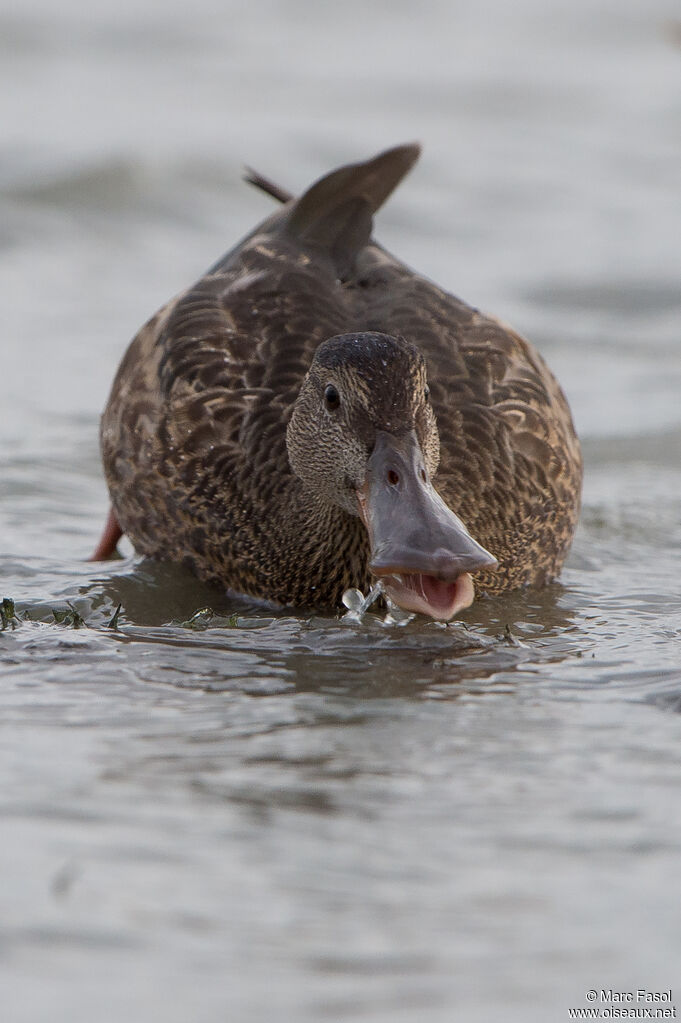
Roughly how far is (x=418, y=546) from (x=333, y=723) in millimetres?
736

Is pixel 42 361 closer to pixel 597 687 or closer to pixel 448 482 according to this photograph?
pixel 448 482

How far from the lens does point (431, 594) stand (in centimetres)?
537

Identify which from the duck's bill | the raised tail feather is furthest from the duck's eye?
the raised tail feather

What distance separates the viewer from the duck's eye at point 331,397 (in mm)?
6141

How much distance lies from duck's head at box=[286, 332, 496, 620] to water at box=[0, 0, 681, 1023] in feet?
1.15

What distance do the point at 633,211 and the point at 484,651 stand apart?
8613mm

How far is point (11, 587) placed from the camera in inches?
269

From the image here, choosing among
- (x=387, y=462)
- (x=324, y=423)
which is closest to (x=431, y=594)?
(x=387, y=462)

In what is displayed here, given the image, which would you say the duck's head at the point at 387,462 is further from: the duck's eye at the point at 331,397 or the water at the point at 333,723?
the water at the point at 333,723

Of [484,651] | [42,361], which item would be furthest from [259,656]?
[42,361]

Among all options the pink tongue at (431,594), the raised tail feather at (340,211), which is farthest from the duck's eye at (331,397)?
the raised tail feather at (340,211)

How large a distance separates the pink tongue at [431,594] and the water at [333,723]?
0.24 metres

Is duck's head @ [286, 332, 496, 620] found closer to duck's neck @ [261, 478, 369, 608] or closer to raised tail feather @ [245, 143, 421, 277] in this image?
duck's neck @ [261, 478, 369, 608]

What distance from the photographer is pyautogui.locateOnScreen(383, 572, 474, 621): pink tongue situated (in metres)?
5.31
